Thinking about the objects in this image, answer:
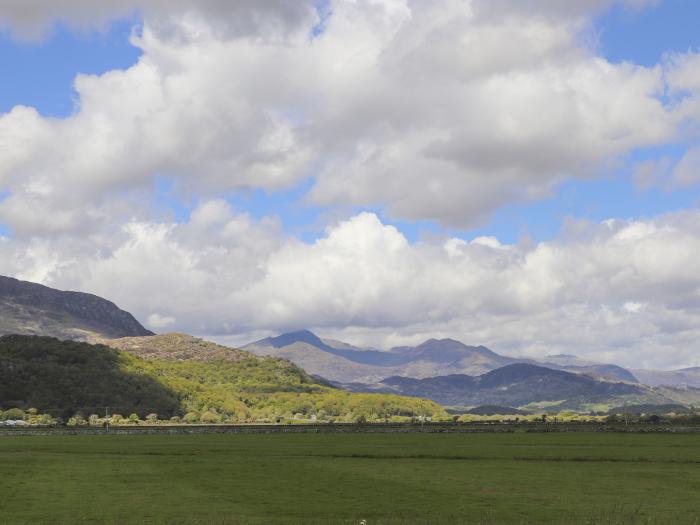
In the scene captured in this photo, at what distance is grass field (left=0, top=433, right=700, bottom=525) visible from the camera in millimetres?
47750

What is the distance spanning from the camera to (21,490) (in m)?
62.1

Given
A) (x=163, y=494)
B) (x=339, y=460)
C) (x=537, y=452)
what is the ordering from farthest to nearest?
(x=537, y=452) < (x=339, y=460) < (x=163, y=494)

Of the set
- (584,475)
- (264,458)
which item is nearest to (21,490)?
(264,458)

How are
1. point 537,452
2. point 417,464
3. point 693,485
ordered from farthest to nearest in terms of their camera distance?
point 537,452 → point 417,464 → point 693,485

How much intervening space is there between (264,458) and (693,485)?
173 feet

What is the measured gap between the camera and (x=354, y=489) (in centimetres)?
6194

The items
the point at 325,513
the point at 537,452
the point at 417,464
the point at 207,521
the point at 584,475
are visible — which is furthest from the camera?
the point at 537,452

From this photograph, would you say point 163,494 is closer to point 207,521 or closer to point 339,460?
point 207,521

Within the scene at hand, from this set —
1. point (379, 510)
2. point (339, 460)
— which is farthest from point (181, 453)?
point (379, 510)

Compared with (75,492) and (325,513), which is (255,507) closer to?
(325,513)

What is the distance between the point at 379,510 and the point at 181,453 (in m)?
69.4

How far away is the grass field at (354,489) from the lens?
47750 millimetres

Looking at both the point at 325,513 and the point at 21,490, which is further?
the point at 21,490

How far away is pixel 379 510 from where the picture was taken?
49.8 m
